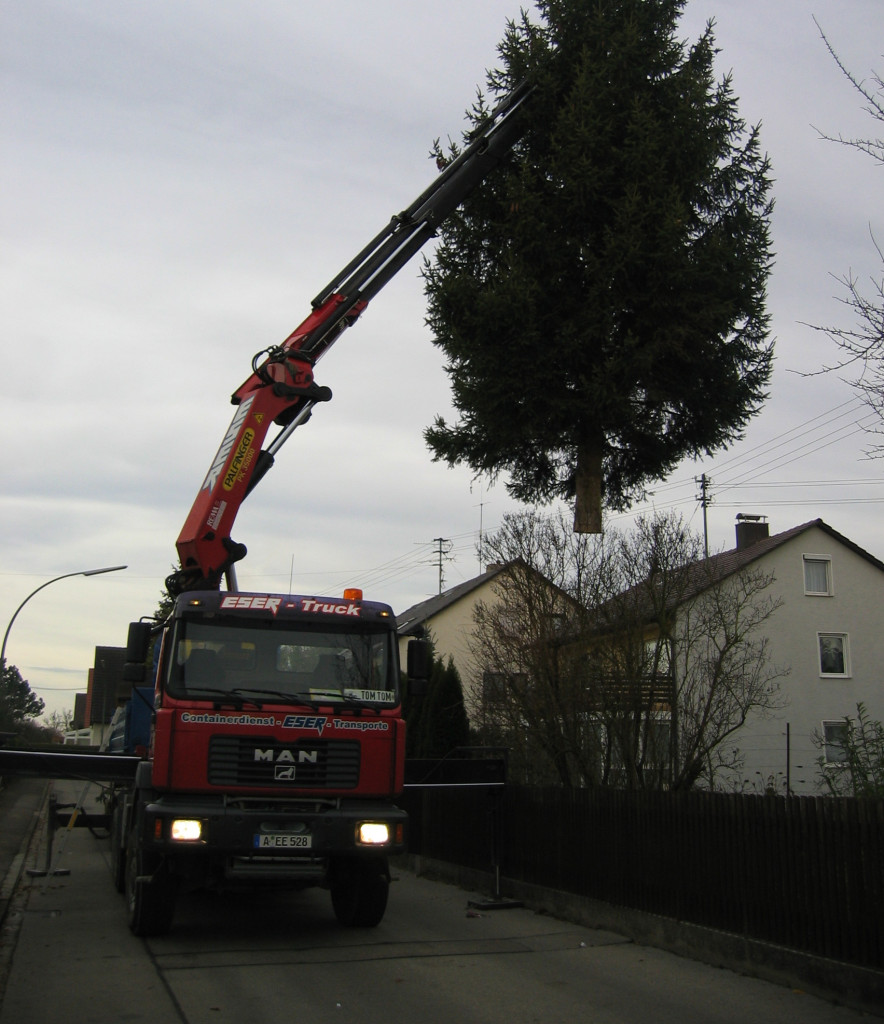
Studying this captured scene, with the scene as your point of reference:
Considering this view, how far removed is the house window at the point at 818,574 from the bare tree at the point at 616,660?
60.0 ft

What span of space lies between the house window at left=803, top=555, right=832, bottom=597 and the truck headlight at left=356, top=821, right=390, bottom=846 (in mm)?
24051

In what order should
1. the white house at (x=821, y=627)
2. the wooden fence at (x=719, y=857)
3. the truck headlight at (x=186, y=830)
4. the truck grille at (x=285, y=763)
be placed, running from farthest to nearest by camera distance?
the white house at (x=821, y=627) < the truck grille at (x=285, y=763) < the truck headlight at (x=186, y=830) < the wooden fence at (x=719, y=857)

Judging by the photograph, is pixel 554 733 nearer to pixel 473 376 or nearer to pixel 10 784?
pixel 473 376

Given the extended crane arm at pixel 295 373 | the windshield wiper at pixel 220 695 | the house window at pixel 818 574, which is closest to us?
the windshield wiper at pixel 220 695

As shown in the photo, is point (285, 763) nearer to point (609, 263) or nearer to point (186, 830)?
point (186, 830)

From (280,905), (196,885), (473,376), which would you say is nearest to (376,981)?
(196,885)

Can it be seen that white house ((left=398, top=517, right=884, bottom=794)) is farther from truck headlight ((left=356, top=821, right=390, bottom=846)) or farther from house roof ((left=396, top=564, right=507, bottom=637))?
truck headlight ((left=356, top=821, right=390, bottom=846))

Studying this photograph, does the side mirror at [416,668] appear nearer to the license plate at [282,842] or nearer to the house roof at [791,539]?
the license plate at [282,842]

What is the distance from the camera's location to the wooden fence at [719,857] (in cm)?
707

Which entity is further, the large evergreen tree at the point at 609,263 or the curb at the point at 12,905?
the large evergreen tree at the point at 609,263

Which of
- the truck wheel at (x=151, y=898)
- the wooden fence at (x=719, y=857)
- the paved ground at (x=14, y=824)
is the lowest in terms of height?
the paved ground at (x=14, y=824)

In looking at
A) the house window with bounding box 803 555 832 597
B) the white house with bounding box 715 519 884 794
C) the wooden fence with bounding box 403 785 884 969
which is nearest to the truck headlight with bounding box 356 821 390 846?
the wooden fence with bounding box 403 785 884 969

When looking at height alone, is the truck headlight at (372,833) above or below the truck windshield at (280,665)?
below

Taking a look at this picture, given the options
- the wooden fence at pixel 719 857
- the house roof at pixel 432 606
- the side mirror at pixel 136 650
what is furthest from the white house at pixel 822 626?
the side mirror at pixel 136 650
